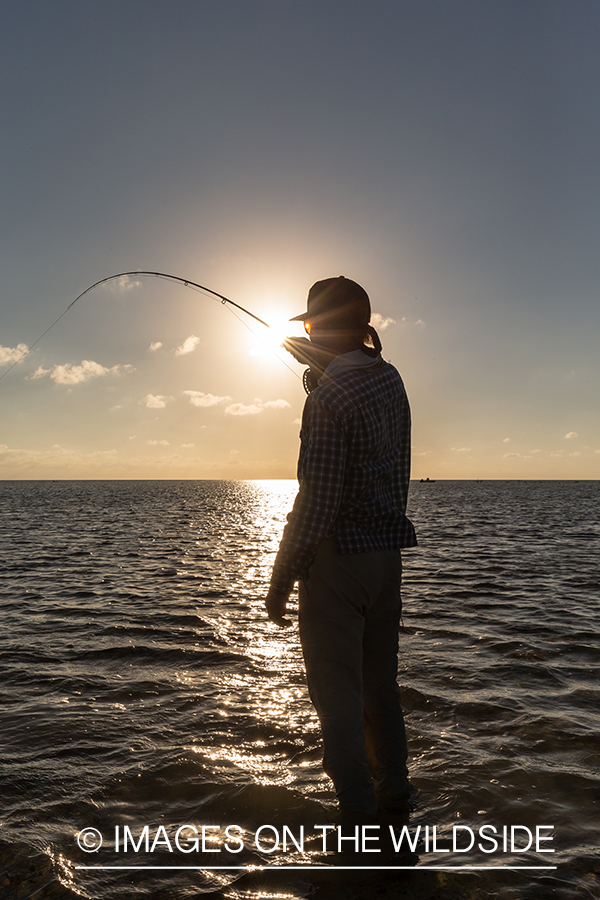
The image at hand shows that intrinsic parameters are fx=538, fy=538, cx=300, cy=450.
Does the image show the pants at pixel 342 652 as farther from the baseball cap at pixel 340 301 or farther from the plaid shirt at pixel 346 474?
the baseball cap at pixel 340 301

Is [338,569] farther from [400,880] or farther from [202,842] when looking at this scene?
[202,842]

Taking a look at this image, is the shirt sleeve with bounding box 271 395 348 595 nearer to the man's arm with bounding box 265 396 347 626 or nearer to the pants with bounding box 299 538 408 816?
the man's arm with bounding box 265 396 347 626

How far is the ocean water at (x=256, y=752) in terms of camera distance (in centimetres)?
285

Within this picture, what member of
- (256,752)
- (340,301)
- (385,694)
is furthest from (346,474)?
(256,752)

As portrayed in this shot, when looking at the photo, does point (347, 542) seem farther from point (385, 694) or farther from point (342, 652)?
point (385, 694)

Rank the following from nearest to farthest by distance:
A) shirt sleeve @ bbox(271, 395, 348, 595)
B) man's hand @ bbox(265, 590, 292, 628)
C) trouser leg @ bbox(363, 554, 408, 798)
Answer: shirt sleeve @ bbox(271, 395, 348, 595) → man's hand @ bbox(265, 590, 292, 628) → trouser leg @ bbox(363, 554, 408, 798)

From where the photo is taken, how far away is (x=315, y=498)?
2.83 meters

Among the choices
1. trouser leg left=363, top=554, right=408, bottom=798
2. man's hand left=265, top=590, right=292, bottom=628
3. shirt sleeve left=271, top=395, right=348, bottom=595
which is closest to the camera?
shirt sleeve left=271, top=395, right=348, bottom=595

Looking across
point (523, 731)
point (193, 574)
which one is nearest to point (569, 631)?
point (523, 731)

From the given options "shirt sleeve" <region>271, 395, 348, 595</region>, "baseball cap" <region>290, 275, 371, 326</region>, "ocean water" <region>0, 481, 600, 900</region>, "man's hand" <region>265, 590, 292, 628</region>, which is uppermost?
"baseball cap" <region>290, 275, 371, 326</region>

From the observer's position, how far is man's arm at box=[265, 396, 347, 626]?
2.82 meters

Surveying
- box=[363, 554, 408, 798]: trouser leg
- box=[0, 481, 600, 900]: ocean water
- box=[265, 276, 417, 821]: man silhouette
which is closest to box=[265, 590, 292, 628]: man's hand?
box=[265, 276, 417, 821]: man silhouette

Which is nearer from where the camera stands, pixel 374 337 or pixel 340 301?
pixel 340 301

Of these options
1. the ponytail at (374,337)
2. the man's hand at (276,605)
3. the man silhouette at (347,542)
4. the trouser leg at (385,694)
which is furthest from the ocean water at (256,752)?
the ponytail at (374,337)
